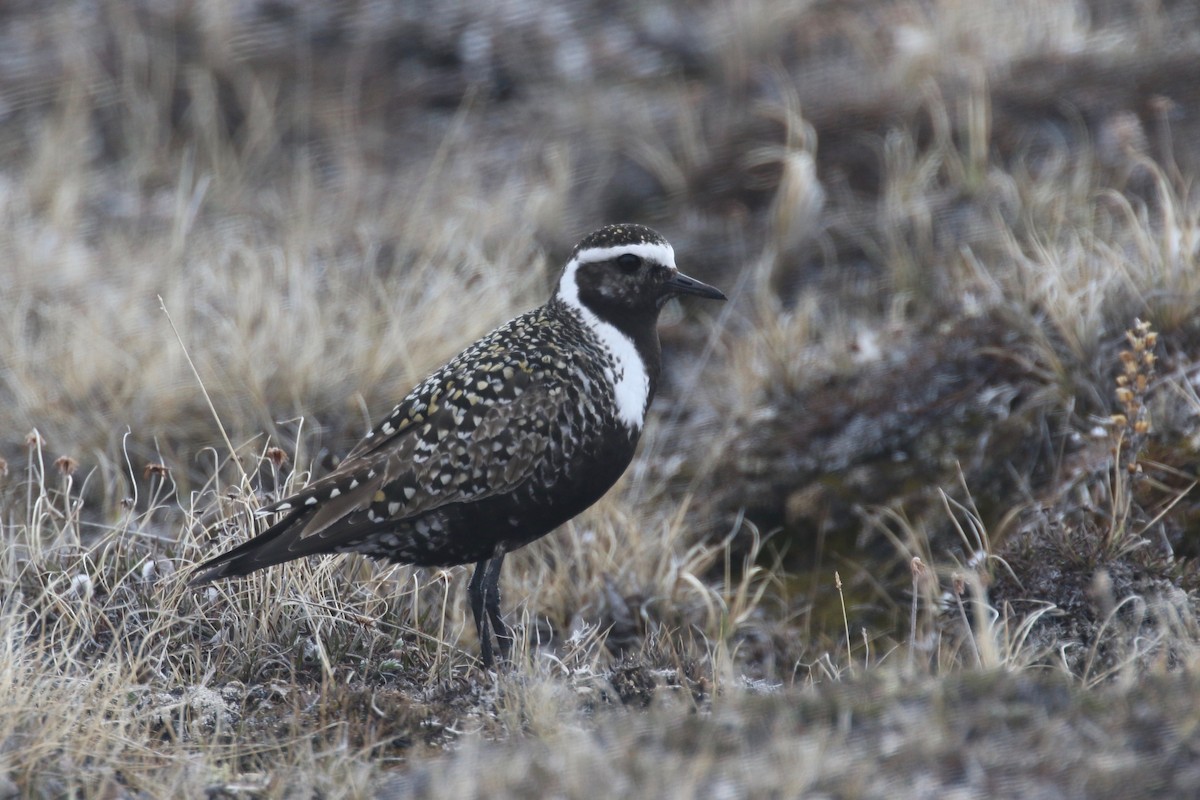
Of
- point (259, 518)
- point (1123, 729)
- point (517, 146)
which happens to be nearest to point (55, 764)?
point (259, 518)

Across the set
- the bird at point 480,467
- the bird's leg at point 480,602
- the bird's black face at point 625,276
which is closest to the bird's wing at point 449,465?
the bird at point 480,467

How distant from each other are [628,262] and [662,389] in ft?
8.13

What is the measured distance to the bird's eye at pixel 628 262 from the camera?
4.80m

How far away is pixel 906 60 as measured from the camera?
888cm

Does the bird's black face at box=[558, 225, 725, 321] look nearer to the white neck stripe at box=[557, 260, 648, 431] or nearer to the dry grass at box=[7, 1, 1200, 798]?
the white neck stripe at box=[557, 260, 648, 431]

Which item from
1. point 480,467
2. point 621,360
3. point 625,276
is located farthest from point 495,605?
point 625,276

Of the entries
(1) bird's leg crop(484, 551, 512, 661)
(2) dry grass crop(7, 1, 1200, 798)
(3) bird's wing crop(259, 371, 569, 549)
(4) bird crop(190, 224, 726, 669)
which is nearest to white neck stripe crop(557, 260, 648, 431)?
(4) bird crop(190, 224, 726, 669)

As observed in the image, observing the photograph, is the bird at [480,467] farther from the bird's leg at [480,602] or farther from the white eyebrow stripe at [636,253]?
the white eyebrow stripe at [636,253]

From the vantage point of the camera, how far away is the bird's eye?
4801 millimetres

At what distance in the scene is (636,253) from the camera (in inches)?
189

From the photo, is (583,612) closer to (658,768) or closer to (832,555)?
(832,555)

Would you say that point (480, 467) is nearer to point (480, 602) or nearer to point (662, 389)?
point (480, 602)

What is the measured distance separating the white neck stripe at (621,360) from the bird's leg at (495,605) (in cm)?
67

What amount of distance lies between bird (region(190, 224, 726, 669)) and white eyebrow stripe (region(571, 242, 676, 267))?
335 millimetres
